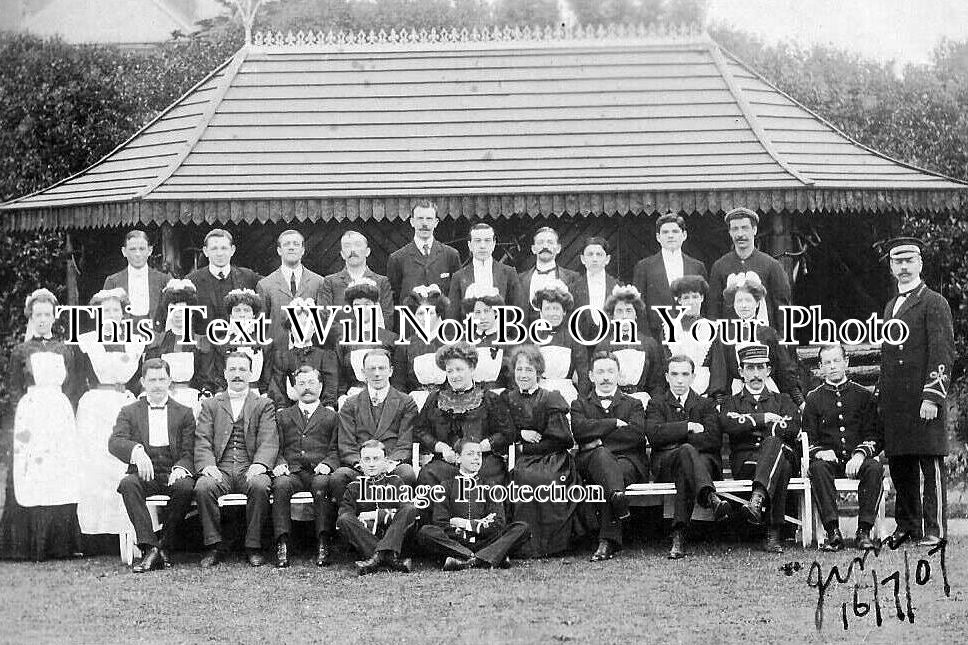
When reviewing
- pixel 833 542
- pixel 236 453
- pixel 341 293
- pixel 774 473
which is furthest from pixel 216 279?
pixel 833 542

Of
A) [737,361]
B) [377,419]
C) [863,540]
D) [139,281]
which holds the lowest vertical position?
[863,540]

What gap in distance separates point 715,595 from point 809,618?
479mm

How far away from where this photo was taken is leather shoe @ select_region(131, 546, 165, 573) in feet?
22.2

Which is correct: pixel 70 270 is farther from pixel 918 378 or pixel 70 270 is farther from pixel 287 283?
pixel 918 378

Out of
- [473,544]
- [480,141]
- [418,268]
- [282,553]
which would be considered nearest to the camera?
[473,544]

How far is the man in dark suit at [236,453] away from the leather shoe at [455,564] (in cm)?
108

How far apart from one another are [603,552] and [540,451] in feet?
2.19

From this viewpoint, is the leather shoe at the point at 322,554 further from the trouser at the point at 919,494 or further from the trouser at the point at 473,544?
the trouser at the point at 919,494

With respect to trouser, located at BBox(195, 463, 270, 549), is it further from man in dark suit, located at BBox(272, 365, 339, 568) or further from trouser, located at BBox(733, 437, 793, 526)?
trouser, located at BBox(733, 437, 793, 526)

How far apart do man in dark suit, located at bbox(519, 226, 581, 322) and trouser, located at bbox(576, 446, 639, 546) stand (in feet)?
3.68

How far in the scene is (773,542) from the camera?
6.98 metres

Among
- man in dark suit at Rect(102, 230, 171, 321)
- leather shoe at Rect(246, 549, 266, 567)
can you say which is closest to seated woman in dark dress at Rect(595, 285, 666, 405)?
leather shoe at Rect(246, 549, 266, 567)

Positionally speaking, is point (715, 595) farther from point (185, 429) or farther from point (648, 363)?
point (185, 429)

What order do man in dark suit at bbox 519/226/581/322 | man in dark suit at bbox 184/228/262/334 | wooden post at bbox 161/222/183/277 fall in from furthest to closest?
wooden post at bbox 161/222/183/277 < man in dark suit at bbox 184/228/262/334 < man in dark suit at bbox 519/226/581/322
